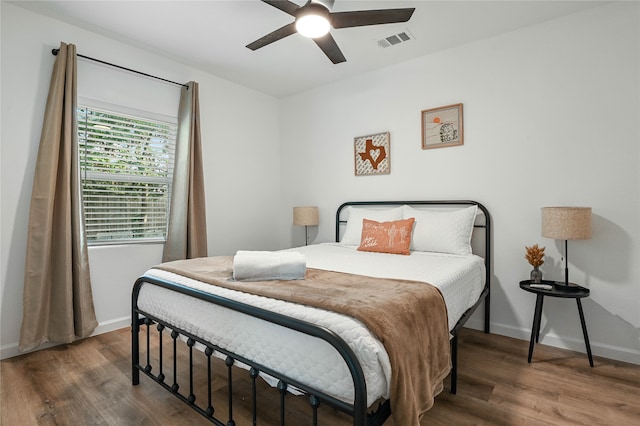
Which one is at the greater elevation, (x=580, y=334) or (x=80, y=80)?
(x=80, y=80)

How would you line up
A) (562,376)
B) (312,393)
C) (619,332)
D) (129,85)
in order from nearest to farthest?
1. (312,393)
2. (562,376)
3. (619,332)
4. (129,85)

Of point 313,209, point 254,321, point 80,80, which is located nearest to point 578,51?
point 313,209

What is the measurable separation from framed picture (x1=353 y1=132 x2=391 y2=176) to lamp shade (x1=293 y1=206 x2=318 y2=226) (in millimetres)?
700

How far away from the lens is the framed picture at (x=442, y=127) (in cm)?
303

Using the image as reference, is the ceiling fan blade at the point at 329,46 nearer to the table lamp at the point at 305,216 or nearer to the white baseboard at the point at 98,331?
the table lamp at the point at 305,216

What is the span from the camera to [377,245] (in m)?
2.89

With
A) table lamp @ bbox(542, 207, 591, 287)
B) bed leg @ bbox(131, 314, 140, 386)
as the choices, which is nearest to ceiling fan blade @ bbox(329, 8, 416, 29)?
table lamp @ bbox(542, 207, 591, 287)

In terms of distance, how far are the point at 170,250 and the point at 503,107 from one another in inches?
132

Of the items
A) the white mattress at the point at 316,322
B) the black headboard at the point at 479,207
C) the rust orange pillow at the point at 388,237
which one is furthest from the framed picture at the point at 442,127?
the white mattress at the point at 316,322

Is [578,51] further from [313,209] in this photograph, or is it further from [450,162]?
[313,209]

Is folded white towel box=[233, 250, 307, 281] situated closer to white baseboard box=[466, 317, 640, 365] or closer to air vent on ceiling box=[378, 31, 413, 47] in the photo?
white baseboard box=[466, 317, 640, 365]

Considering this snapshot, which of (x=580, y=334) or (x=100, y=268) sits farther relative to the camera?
(x=100, y=268)

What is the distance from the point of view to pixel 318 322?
1176mm

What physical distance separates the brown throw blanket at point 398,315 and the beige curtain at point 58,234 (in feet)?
4.70
